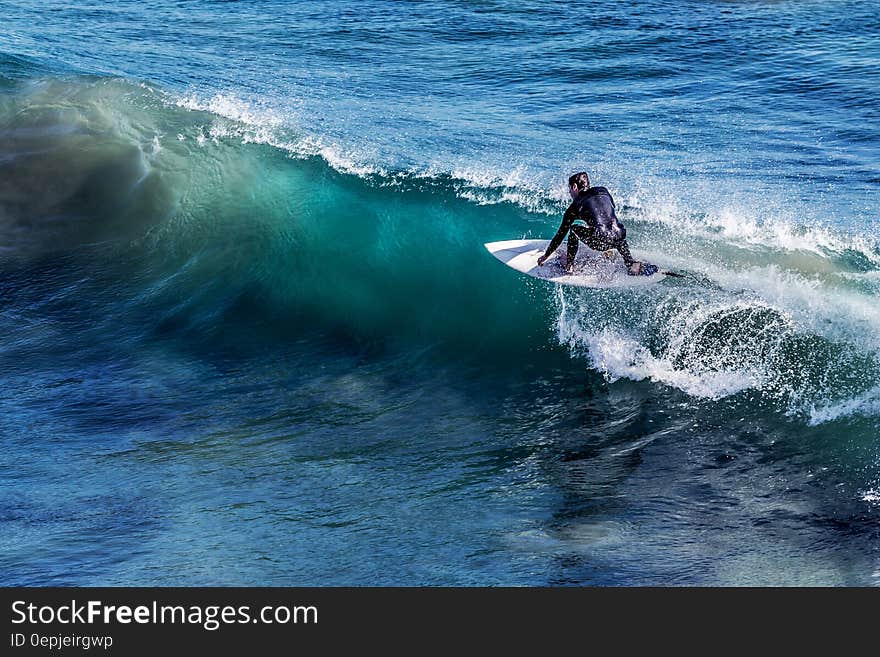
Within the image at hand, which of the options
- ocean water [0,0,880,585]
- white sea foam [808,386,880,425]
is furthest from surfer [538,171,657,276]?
white sea foam [808,386,880,425]

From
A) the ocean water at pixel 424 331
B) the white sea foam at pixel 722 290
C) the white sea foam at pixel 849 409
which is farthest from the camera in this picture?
the white sea foam at pixel 722 290

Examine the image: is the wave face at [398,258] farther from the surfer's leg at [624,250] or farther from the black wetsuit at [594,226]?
the black wetsuit at [594,226]

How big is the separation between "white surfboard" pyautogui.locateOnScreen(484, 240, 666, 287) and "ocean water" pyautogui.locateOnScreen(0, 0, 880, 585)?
0.49m

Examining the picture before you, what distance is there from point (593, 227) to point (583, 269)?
0.60 m

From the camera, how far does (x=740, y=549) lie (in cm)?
856

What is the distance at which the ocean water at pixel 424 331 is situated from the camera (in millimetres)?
8859

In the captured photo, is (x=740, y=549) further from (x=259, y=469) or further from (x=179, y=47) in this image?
(x=179, y=47)

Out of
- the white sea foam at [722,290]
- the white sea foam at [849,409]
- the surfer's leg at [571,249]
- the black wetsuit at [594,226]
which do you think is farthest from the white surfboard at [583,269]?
the white sea foam at [849,409]

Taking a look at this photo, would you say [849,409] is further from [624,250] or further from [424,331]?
[424,331]

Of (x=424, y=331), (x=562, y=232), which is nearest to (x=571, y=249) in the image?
(x=562, y=232)

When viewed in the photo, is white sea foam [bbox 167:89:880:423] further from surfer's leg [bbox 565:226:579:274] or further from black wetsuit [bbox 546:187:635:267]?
black wetsuit [bbox 546:187:635:267]

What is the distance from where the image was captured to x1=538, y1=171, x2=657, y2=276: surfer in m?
11.7

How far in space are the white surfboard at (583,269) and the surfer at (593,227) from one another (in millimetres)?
84

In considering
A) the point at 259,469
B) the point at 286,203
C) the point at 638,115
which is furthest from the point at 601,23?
the point at 259,469
